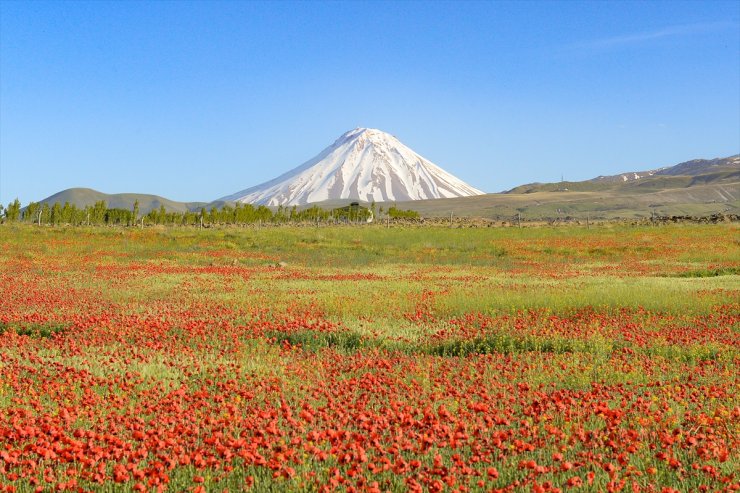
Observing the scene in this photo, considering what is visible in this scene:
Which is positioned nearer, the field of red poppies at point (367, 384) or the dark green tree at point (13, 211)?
the field of red poppies at point (367, 384)

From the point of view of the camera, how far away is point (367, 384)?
29.7 ft

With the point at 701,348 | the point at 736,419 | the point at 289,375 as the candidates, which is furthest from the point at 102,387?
the point at 701,348

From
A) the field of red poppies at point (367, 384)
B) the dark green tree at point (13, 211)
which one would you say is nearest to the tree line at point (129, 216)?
the dark green tree at point (13, 211)

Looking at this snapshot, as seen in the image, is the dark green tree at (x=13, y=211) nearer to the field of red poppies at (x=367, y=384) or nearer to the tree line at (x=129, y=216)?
the tree line at (x=129, y=216)

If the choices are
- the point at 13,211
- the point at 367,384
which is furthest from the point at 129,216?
the point at 367,384

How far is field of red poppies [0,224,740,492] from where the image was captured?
607 centimetres

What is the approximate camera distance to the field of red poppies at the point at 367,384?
19.9 ft

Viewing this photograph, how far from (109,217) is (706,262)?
120199 millimetres

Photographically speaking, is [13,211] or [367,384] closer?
[367,384]

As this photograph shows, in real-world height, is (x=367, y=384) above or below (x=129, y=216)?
below

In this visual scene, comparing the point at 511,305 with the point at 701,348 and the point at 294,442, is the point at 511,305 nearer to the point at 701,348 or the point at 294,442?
the point at 701,348

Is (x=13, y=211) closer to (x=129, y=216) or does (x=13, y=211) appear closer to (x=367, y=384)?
(x=129, y=216)

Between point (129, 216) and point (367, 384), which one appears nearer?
point (367, 384)

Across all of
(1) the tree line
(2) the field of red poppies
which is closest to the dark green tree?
(1) the tree line
